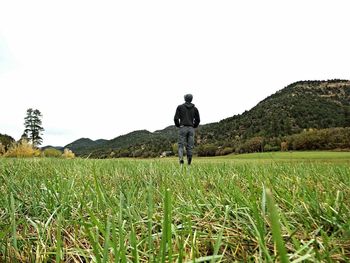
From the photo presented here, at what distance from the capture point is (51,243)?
4.11ft

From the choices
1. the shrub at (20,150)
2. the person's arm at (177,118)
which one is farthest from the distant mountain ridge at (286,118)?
the person's arm at (177,118)

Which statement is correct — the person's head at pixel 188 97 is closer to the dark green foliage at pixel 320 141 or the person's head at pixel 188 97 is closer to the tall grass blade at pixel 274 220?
the tall grass blade at pixel 274 220

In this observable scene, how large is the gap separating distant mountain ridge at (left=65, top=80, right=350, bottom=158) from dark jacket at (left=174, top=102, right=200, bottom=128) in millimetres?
49978

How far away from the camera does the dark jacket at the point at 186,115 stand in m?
11.3

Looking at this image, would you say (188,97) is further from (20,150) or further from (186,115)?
(20,150)

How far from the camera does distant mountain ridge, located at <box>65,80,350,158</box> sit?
70.3 metres

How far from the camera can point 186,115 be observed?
37.1ft

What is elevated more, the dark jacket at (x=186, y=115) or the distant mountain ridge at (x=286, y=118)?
the distant mountain ridge at (x=286, y=118)

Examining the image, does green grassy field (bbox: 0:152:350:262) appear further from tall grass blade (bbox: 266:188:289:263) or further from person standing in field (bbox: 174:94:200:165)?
person standing in field (bbox: 174:94:200:165)

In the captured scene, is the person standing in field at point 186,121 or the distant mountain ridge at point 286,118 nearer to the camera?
the person standing in field at point 186,121

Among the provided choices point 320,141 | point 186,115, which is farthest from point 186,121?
point 320,141

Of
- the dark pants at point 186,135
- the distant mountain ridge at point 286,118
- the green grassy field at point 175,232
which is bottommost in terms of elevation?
the green grassy field at point 175,232

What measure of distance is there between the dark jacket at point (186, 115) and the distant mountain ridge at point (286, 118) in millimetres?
49978

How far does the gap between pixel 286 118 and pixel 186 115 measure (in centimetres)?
6997
